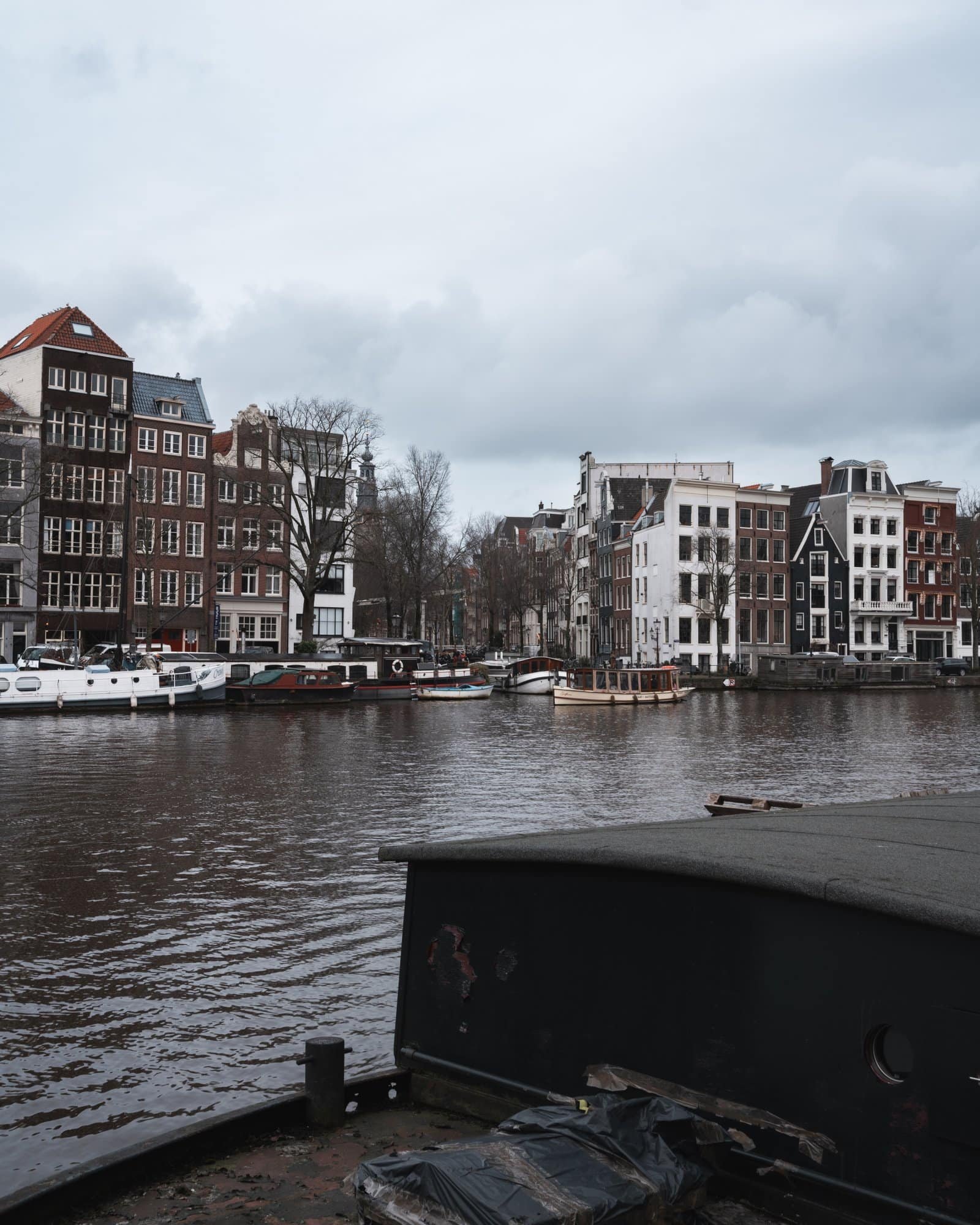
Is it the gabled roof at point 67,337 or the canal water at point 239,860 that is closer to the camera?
the canal water at point 239,860

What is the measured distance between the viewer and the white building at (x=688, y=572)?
3236 inches

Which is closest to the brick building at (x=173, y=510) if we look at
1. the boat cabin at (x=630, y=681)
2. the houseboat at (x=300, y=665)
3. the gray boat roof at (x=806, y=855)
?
the houseboat at (x=300, y=665)

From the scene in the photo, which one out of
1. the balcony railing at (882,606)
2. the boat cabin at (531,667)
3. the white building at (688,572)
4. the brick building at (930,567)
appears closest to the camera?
the boat cabin at (531,667)

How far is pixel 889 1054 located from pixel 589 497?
3941 inches

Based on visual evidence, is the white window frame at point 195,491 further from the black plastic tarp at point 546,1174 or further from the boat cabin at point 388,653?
the black plastic tarp at point 546,1174

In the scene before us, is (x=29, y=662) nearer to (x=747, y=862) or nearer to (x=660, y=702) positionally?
(x=660, y=702)

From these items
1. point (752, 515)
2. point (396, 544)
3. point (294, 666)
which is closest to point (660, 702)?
point (294, 666)

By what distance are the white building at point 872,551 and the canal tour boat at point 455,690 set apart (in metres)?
36.9

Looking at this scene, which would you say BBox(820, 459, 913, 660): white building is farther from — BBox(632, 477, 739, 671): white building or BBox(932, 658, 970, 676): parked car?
BBox(632, 477, 739, 671): white building

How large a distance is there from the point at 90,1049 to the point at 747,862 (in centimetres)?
542

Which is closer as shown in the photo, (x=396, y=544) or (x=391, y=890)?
(x=391, y=890)

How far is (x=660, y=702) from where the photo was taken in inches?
2341

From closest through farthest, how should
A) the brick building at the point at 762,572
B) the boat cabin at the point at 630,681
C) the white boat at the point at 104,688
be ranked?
1. the white boat at the point at 104,688
2. the boat cabin at the point at 630,681
3. the brick building at the point at 762,572

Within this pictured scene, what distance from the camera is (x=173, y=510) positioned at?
68.8 m
